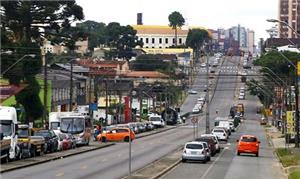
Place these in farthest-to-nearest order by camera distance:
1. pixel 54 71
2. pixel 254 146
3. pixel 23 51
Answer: pixel 54 71 < pixel 23 51 < pixel 254 146

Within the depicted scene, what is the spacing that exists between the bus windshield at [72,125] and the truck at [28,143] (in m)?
13.1

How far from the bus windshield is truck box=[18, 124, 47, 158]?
13.1m

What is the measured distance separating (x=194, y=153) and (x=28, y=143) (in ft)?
31.4

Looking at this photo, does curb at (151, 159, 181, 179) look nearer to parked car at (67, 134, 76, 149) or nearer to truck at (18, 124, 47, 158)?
truck at (18, 124, 47, 158)

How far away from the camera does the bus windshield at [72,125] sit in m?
59.6

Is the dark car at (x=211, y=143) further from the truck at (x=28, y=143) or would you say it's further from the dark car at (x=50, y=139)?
the truck at (x=28, y=143)

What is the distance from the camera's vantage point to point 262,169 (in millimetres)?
41344

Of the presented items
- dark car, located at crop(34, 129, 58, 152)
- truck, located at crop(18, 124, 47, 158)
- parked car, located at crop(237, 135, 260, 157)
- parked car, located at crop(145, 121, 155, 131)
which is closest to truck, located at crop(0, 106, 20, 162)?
truck, located at crop(18, 124, 47, 158)

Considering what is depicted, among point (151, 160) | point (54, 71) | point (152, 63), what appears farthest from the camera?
point (152, 63)

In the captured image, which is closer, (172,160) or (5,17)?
(172,160)

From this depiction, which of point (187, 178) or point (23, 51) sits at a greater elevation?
point (23, 51)

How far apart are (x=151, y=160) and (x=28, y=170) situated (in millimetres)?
11936

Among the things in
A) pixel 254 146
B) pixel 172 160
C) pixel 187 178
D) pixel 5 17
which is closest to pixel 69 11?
pixel 5 17

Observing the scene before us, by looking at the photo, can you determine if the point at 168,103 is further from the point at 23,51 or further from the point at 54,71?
the point at 23,51
